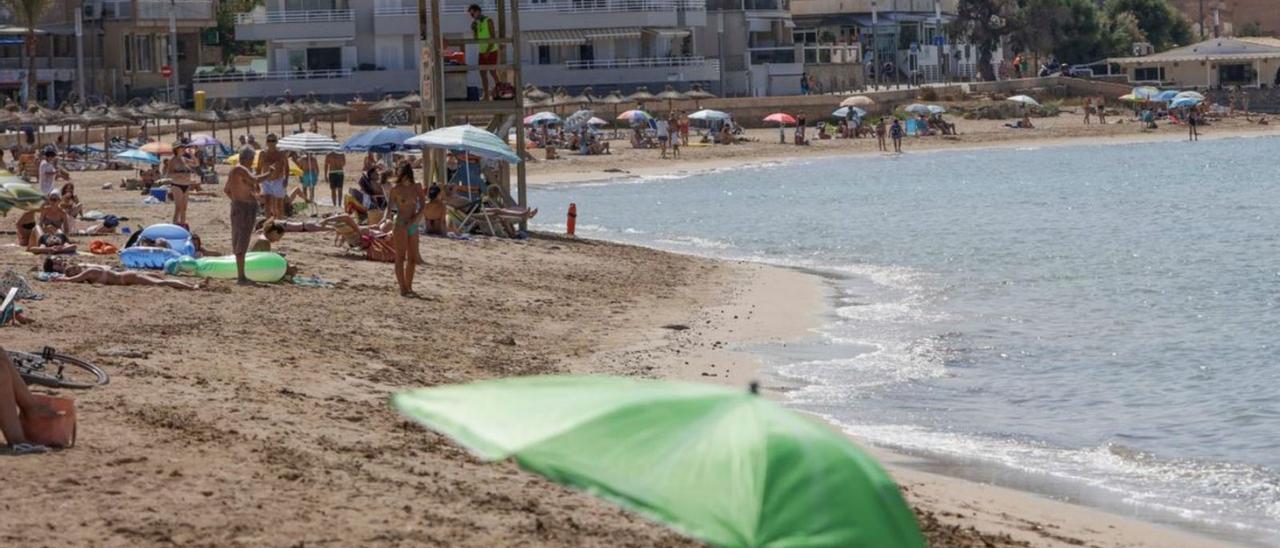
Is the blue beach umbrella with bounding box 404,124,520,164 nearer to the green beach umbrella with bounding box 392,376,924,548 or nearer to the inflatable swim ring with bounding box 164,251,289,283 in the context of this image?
the inflatable swim ring with bounding box 164,251,289,283

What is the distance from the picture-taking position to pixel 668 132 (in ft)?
190

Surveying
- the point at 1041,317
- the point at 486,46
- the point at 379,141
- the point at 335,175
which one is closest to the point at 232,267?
the point at 1041,317

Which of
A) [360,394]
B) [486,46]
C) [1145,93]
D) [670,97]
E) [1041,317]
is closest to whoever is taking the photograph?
[360,394]

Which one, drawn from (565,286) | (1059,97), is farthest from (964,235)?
(1059,97)

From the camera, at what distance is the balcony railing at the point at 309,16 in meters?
68.8

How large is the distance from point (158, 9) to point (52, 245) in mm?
55519

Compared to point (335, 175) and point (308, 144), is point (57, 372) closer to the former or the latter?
point (308, 144)

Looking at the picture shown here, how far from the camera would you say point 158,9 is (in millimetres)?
71625

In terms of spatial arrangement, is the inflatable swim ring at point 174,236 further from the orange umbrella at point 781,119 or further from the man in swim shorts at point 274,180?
the orange umbrella at point 781,119

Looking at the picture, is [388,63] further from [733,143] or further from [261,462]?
[261,462]

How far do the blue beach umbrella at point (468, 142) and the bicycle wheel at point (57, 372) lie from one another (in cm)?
1189

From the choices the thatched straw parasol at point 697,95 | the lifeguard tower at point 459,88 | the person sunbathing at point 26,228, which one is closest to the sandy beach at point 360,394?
the person sunbathing at point 26,228

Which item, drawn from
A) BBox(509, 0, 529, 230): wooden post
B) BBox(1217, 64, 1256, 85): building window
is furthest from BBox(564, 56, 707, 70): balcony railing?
BBox(509, 0, 529, 230): wooden post

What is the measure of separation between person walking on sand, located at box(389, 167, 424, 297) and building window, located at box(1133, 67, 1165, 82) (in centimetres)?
6907
